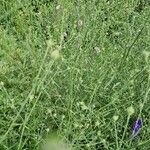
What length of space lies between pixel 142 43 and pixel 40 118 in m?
1.14

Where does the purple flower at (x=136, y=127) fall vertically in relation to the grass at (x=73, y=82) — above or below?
below

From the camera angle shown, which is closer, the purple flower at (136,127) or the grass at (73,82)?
the purple flower at (136,127)

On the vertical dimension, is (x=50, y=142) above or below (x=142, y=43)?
below

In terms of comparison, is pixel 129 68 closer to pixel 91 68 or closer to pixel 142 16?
pixel 91 68

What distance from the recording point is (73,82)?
9.07 ft

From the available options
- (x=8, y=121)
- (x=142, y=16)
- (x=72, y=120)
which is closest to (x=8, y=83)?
(x=8, y=121)

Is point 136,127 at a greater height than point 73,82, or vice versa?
point 73,82

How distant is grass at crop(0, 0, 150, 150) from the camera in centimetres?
257

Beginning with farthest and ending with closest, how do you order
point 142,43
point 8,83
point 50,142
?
point 142,43
point 8,83
point 50,142

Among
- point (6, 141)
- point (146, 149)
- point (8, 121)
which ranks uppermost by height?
point (8, 121)

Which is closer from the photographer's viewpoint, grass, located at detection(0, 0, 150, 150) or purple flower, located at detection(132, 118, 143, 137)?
purple flower, located at detection(132, 118, 143, 137)

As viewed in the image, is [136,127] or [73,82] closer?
[136,127]

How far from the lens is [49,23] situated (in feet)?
13.0

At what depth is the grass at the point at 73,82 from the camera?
2.57m
